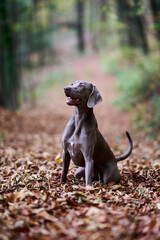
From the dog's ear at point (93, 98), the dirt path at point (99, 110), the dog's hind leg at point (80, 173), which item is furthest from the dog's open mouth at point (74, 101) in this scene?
the dirt path at point (99, 110)

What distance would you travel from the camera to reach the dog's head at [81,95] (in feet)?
12.9

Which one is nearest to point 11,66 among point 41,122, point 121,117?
point 41,122

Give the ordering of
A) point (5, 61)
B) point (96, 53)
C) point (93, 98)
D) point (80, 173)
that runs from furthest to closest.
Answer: point (96, 53), point (5, 61), point (80, 173), point (93, 98)

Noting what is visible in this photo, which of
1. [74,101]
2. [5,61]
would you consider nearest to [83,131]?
[74,101]

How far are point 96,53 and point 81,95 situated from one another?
3469cm

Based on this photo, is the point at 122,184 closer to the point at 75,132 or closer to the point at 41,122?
the point at 75,132

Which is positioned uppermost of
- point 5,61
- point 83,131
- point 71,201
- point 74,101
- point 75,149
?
point 5,61

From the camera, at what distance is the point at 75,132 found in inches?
163

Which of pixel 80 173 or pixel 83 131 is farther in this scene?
pixel 80 173

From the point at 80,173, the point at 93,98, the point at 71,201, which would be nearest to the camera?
the point at 71,201

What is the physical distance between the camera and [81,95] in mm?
3992

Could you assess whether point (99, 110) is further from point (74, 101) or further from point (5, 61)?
point (74, 101)

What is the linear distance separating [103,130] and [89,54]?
2786cm

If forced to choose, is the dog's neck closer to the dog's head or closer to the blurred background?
the dog's head
